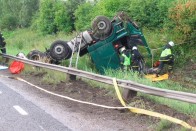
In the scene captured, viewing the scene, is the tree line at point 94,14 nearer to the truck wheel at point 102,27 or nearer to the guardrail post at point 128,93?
the truck wheel at point 102,27

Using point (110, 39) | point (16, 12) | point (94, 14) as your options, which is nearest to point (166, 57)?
point (110, 39)

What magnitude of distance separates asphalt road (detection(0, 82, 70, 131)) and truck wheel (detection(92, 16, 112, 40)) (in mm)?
6090

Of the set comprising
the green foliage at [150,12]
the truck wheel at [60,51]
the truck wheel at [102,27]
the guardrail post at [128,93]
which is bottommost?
the guardrail post at [128,93]

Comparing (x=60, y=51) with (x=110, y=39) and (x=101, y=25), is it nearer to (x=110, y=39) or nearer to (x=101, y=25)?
(x=101, y=25)

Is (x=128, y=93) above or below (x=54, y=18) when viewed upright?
below

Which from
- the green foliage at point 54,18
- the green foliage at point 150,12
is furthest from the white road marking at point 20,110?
the green foliage at point 54,18

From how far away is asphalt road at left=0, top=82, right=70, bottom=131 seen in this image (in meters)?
7.55

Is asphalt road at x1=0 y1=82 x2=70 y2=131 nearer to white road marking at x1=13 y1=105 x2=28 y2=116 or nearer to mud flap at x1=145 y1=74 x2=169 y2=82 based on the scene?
white road marking at x1=13 y1=105 x2=28 y2=116

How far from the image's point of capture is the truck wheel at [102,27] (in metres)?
16.1

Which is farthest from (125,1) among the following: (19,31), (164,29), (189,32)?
(19,31)

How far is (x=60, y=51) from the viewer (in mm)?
17547

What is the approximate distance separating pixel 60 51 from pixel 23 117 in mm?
9220

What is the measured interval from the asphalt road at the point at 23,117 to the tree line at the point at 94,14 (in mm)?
9303

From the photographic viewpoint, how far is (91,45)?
16.6 m
